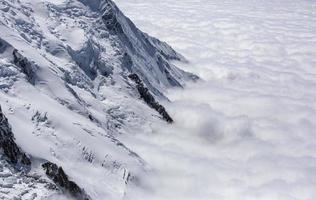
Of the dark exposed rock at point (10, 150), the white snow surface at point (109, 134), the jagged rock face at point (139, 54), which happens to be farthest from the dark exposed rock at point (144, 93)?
the dark exposed rock at point (10, 150)

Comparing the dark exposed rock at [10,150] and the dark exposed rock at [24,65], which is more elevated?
the dark exposed rock at [24,65]

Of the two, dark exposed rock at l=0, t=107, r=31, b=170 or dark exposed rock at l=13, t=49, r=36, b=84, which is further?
dark exposed rock at l=13, t=49, r=36, b=84

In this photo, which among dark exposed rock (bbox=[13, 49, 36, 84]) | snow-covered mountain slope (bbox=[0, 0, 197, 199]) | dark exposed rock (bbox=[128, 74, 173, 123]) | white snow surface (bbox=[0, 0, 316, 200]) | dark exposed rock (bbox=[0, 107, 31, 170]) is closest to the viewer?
dark exposed rock (bbox=[0, 107, 31, 170])

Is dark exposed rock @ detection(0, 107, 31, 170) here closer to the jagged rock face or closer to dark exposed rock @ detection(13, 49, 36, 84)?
dark exposed rock @ detection(13, 49, 36, 84)

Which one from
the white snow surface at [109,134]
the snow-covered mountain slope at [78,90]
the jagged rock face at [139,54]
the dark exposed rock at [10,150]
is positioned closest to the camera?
the dark exposed rock at [10,150]

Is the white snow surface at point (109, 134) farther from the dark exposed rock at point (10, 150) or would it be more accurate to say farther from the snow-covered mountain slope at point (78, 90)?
the dark exposed rock at point (10, 150)

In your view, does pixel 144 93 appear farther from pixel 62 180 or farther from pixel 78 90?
pixel 62 180

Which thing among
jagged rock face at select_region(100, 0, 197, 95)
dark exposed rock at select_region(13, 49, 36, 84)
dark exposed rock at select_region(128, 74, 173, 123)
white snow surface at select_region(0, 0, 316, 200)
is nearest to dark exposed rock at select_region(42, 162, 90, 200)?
white snow surface at select_region(0, 0, 316, 200)
